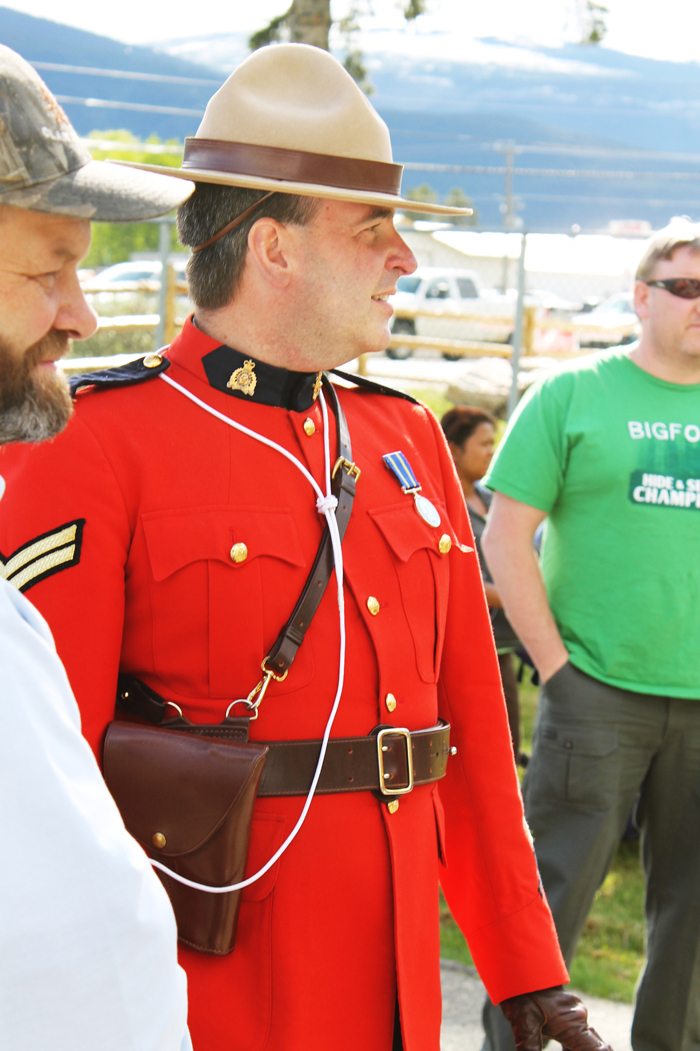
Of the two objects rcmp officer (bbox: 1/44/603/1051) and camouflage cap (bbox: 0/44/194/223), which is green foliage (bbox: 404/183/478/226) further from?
camouflage cap (bbox: 0/44/194/223)

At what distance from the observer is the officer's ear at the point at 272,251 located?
5.66 feet

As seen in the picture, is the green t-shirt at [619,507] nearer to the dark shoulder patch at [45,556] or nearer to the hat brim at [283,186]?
the hat brim at [283,186]

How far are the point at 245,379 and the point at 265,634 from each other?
1.38ft

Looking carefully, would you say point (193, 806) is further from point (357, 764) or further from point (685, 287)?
point (685, 287)

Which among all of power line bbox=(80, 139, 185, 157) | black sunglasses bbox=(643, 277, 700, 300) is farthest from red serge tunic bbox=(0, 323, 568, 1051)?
power line bbox=(80, 139, 185, 157)

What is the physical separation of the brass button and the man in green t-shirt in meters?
1.50

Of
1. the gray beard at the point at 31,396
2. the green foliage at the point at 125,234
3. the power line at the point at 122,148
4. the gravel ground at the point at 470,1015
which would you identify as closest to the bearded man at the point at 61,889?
the gray beard at the point at 31,396

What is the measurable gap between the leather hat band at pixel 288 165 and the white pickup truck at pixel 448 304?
14526 millimetres

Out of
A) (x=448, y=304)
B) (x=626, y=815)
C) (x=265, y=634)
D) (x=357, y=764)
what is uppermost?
(x=265, y=634)

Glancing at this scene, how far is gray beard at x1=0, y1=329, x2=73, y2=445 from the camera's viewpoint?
1.06m

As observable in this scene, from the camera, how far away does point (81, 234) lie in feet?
3.74

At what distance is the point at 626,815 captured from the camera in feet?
9.58

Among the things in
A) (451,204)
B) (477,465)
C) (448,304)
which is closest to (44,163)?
(477,465)

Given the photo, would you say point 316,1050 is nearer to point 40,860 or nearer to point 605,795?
point 40,860
